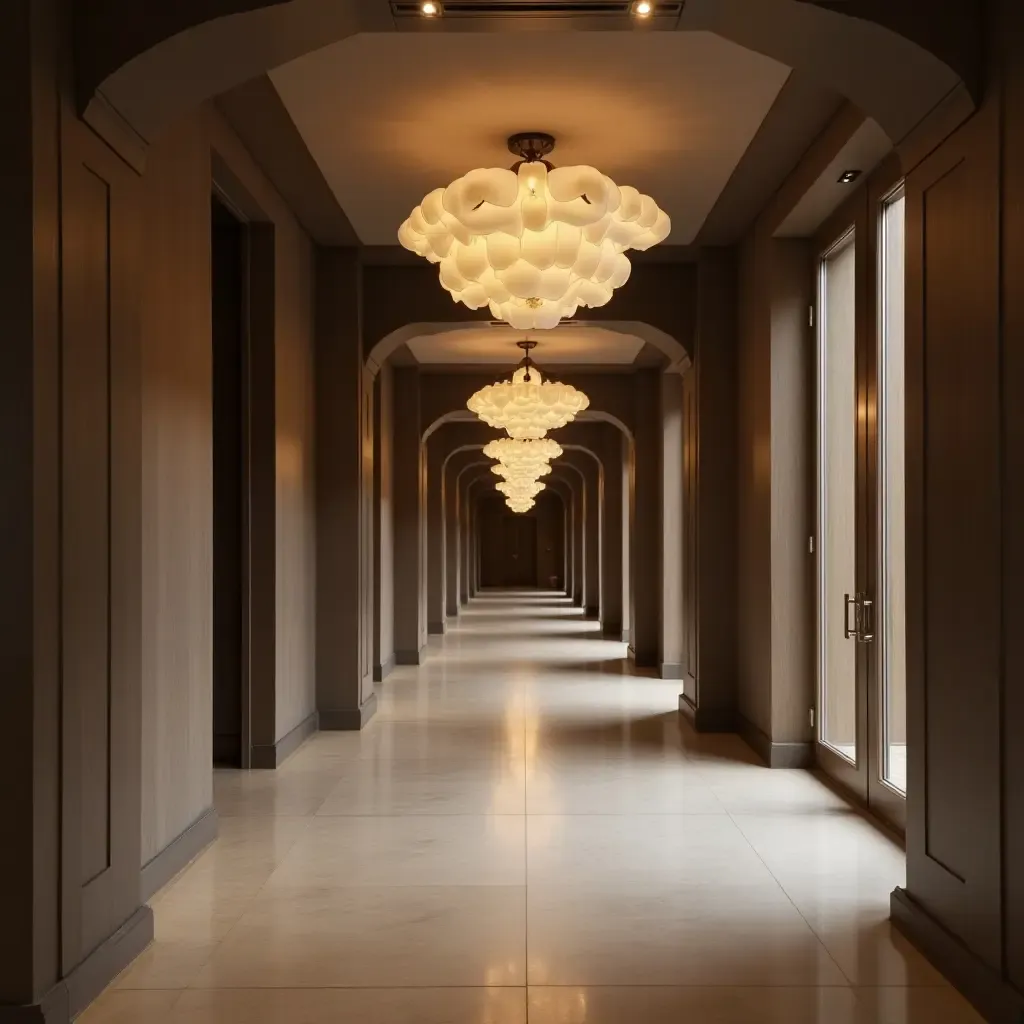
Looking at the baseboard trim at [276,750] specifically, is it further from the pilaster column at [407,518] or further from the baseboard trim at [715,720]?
the pilaster column at [407,518]

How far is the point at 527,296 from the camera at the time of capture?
5.67 metres

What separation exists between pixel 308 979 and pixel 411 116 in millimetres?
4363

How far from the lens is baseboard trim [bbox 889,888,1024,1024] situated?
348cm

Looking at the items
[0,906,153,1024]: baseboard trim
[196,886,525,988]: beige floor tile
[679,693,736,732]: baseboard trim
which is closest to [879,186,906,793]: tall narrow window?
[196,886,525,988]: beige floor tile

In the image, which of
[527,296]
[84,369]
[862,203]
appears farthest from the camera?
[862,203]

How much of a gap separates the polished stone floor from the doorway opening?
18.3 inches

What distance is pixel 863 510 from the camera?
6.52 metres

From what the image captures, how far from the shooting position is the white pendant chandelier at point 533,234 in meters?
5.32

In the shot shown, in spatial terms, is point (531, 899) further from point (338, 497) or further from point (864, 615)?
point (338, 497)

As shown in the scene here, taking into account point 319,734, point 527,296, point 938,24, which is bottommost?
→ point 319,734

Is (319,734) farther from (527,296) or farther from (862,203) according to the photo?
(862,203)

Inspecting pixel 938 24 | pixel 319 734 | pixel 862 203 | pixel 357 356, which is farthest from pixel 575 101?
pixel 319 734

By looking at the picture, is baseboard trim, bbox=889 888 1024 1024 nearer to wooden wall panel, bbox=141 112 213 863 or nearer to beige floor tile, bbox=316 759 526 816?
beige floor tile, bbox=316 759 526 816

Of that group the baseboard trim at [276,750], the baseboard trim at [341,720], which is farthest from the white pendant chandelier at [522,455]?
the baseboard trim at [276,750]
